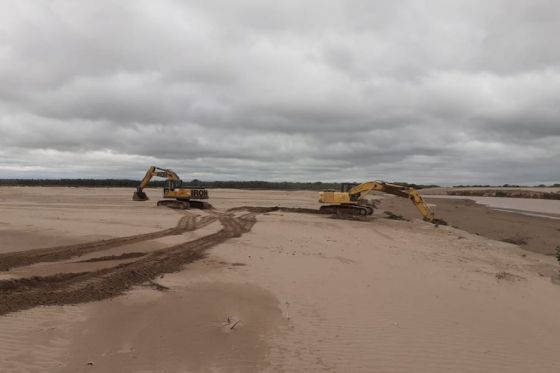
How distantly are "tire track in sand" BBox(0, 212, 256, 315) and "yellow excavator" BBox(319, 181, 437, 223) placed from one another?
1720cm

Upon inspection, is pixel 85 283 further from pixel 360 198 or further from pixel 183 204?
pixel 183 204

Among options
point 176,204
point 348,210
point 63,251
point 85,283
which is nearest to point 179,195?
point 176,204

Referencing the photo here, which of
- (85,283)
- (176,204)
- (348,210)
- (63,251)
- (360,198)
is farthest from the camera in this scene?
(176,204)

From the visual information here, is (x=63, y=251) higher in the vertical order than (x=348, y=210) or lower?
lower

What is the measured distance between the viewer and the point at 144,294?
28.9ft

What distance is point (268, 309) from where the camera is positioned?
27.5 feet

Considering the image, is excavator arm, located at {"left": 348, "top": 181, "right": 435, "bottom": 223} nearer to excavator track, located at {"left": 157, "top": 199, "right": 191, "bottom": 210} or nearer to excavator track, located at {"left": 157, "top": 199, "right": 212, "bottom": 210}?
excavator track, located at {"left": 157, "top": 199, "right": 212, "bottom": 210}

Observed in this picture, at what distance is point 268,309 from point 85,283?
403 cm

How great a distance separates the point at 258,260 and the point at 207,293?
4.02m

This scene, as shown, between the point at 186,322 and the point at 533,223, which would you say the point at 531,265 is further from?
the point at 533,223

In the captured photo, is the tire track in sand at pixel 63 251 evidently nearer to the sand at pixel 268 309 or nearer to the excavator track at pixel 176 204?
the sand at pixel 268 309

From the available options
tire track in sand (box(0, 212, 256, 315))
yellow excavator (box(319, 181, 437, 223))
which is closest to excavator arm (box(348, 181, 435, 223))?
yellow excavator (box(319, 181, 437, 223))

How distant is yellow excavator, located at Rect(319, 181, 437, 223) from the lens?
2833 centimetres

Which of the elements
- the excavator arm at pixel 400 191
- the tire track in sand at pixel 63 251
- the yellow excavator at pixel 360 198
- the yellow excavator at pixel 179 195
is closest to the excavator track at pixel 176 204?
the yellow excavator at pixel 179 195
